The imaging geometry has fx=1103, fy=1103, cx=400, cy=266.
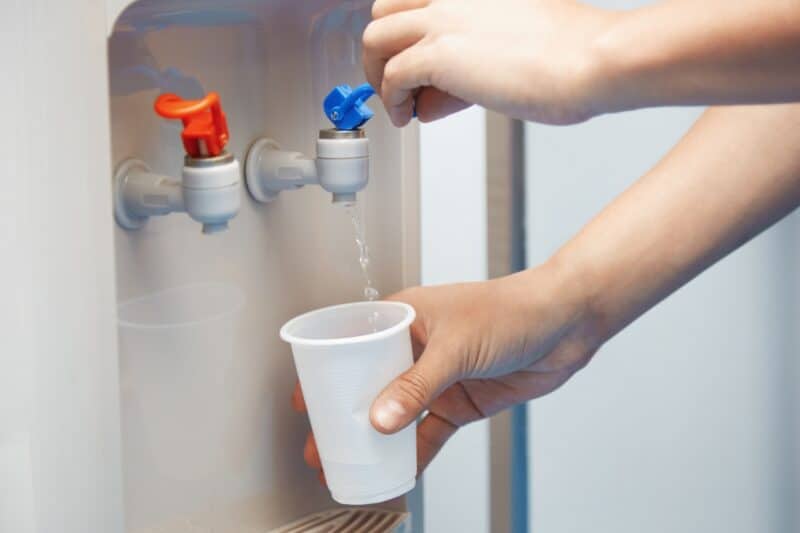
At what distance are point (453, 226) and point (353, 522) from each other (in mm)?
266

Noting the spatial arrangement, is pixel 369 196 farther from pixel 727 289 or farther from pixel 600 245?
pixel 727 289

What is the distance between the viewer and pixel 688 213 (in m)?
0.70

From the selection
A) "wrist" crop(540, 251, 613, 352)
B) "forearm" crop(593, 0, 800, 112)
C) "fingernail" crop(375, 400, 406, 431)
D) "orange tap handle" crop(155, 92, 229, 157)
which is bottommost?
"fingernail" crop(375, 400, 406, 431)

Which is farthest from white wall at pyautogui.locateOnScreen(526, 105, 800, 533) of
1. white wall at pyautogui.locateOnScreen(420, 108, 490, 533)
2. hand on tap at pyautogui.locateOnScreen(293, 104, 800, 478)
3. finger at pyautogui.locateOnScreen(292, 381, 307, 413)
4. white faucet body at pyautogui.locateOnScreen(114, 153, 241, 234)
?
white faucet body at pyautogui.locateOnScreen(114, 153, 241, 234)

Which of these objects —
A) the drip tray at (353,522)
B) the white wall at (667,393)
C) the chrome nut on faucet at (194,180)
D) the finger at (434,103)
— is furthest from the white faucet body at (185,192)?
the white wall at (667,393)

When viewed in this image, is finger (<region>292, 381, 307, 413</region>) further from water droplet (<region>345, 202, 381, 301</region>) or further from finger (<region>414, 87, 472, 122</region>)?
finger (<region>414, 87, 472, 122</region>)

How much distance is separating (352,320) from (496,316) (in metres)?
0.09

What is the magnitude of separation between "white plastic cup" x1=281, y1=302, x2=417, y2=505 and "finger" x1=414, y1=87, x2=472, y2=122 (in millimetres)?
115

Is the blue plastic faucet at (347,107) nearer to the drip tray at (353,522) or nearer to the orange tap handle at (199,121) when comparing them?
the orange tap handle at (199,121)

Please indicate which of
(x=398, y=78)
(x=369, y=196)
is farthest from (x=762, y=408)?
(x=398, y=78)

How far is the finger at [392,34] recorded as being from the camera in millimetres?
554

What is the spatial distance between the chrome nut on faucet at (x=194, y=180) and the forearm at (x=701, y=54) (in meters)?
0.20

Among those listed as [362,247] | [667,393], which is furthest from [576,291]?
[667,393]

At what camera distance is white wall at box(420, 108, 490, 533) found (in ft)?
2.91
